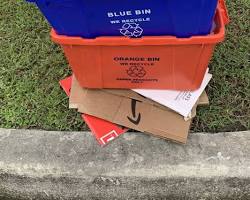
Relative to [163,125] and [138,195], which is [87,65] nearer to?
[163,125]

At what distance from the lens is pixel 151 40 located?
1708mm

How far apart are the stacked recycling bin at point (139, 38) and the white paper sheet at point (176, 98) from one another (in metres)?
0.03

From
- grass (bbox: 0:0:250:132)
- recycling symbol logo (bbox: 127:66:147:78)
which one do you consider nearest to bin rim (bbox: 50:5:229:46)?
recycling symbol logo (bbox: 127:66:147:78)

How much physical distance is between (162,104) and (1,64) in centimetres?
103

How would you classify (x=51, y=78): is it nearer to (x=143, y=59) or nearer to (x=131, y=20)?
(x=143, y=59)

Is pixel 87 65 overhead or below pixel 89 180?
overhead

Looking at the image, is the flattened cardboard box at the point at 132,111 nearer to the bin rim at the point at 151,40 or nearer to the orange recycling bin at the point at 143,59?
the orange recycling bin at the point at 143,59

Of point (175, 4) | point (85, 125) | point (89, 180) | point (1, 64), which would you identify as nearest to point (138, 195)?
point (89, 180)

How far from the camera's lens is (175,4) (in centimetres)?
157

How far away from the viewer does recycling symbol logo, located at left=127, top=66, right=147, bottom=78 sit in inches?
74.7

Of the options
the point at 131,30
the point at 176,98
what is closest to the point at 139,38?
the point at 131,30

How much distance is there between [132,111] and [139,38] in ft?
Result: 1.44

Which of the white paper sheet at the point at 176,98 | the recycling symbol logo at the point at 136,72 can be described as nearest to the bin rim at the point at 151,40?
the recycling symbol logo at the point at 136,72

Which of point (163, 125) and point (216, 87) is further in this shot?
point (216, 87)
